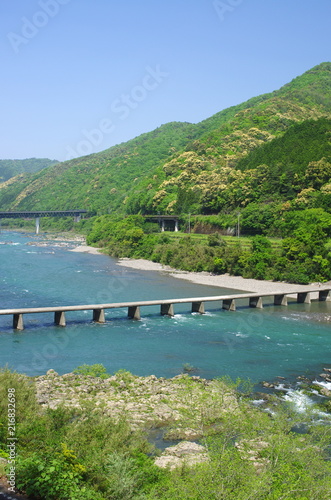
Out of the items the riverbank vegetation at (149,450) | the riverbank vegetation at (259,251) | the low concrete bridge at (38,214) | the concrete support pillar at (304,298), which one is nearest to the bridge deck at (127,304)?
the concrete support pillar at (304,298)

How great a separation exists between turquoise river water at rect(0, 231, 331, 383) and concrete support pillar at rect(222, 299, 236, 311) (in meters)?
0.79

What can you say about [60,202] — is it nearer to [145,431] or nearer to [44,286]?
[44,286]

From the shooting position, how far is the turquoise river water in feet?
92.4

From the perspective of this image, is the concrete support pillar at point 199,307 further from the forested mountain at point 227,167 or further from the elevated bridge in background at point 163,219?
the elevated bridge in background at point 163,219

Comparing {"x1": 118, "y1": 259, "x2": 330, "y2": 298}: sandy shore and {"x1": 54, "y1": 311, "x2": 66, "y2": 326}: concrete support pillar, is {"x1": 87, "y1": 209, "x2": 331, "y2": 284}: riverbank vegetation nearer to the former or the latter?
{"x1": 118, "y1": 259, "x2": 330, "y2": 298}: sandy shore

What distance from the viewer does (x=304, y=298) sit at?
160 ft

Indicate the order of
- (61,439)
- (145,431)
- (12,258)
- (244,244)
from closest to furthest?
1. (61,439)
2. (145,431)
3. (244,244)
4. (12,258)

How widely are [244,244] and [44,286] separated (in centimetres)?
3116

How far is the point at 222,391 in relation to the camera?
22.9 metres

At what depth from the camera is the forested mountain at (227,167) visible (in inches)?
3204

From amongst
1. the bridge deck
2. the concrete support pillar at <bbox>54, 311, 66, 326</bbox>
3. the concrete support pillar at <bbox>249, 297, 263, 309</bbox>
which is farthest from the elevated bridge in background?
the concrete support pillar at <bbox>54, 311, 66, 326</bbox>

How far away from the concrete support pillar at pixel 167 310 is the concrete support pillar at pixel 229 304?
6.10 m

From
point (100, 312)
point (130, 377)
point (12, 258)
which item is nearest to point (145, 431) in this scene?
point (130, 377)

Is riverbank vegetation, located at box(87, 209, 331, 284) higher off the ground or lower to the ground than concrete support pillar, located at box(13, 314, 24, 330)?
higher
